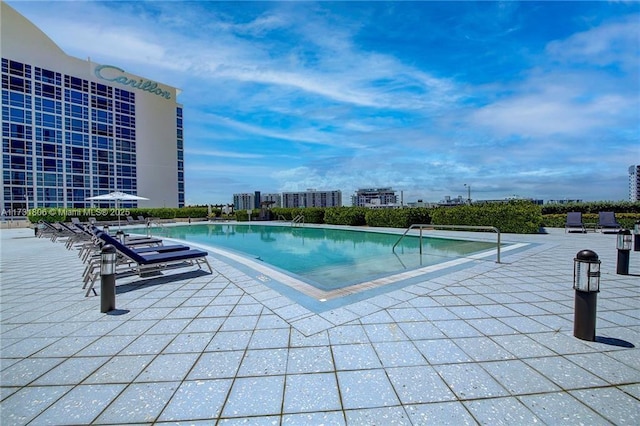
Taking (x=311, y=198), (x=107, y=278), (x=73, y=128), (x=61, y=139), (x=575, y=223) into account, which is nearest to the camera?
(x=107, y=278)

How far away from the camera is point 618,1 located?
663 cm

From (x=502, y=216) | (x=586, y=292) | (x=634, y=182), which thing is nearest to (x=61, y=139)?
(x=502, y=216)

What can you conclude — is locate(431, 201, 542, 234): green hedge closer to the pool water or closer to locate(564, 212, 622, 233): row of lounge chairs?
locate(564, 212, 622, 233): row of lounge chairs

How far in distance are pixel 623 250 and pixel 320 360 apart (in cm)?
590

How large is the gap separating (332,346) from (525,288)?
3.31 meters

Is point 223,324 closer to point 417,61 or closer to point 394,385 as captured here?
point 394,385

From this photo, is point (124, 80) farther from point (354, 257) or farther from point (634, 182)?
point (634, 182)

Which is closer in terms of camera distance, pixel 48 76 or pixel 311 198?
pixel 48 76

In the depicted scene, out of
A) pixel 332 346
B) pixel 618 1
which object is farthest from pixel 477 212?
pixel 332 346

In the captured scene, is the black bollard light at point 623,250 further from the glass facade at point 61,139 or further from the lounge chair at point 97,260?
the glass facade at point 61,139

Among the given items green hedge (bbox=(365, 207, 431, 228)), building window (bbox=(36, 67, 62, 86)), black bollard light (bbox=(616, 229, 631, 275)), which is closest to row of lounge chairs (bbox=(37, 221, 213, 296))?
black bollard light (bbox=(616, 229, 631, 275))

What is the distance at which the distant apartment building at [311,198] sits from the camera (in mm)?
70213

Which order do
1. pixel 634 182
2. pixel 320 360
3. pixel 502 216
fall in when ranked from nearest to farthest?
pixel 320 360, pixel 502 216, pixel 634 182

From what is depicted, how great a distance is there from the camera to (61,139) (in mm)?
31156
